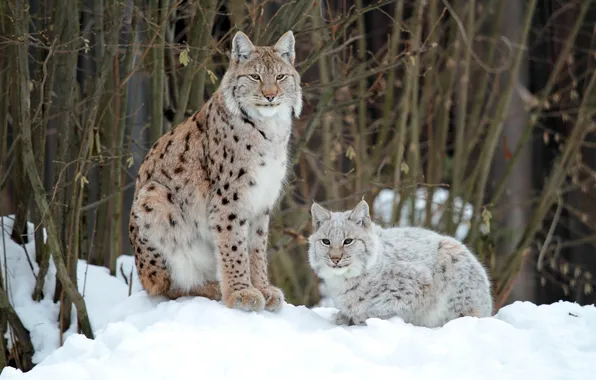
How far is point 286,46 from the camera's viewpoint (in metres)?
5.83

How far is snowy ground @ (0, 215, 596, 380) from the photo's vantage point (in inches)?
181

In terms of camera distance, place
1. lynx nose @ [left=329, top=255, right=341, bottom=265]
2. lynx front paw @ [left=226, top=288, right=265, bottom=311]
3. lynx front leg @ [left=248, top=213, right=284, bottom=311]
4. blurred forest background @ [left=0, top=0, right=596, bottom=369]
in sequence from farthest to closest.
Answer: blurred forest background @ [left=0, top=0, right=596, bottom=369]
lynx front leg @ [left=248, top=213, right=284, bottom=311]
lynx nose @ [left=329, top=255, right=341, bottom=265]
lynx front paw @ [left=226, top=288, right=265, bottom=311]

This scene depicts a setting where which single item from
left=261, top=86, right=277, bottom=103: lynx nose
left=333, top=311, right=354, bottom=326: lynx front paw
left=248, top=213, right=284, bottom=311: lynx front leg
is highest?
left=261, top=86, right=277, bottom=103: lynx nose

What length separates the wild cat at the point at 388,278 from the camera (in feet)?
18.3

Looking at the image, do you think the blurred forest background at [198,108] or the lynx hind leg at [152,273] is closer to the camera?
the lynx hind leg at [152,273]

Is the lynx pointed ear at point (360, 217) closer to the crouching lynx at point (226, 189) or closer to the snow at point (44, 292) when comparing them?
the crouching lynx at point (226, 189)

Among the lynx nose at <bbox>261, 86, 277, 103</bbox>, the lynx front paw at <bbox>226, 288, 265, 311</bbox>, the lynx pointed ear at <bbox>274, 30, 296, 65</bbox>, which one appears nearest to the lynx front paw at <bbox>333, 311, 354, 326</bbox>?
the lynx front paw at <bbox>226, 288, 265, 311</bbox>

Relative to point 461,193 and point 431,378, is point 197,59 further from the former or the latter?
point 461,193

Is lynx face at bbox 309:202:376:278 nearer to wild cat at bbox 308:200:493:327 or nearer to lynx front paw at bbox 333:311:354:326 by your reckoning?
wild cat at bbox 308:200:493:327

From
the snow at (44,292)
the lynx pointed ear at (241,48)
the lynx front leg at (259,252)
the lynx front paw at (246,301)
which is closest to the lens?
the lynx front paw at (246,301)

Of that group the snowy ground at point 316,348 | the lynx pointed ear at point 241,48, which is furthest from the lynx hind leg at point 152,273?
the lynx pointed ear at point 241,48

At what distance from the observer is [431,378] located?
15.0 ft

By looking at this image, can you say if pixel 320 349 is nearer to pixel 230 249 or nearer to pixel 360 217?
pixel 230 249

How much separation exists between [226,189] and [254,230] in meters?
0.39
